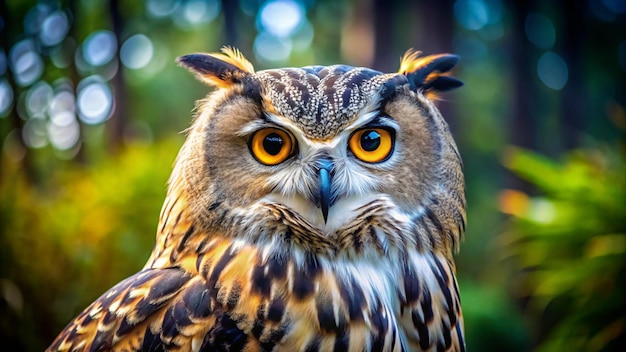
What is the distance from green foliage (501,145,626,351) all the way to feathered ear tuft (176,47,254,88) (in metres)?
2.64

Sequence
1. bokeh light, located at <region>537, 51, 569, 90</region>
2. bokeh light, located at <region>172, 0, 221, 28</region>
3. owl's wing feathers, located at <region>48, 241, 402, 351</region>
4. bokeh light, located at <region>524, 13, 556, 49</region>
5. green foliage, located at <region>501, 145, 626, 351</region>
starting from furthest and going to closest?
bokeh light, located at <region>537, 51, 569, 90</region>, bokeh light, located at <region>524, 13, 556, 49</region>, bokeh light, located at <region>172, 0, 221, 28</region>, green foliage, located at <region>501, 145, 626, 351</region>, owl's wing feathers, located at <region>48, 241, 402, 351</region>

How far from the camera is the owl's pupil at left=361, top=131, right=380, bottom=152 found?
126 centimetres

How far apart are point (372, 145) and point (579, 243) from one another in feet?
8.91

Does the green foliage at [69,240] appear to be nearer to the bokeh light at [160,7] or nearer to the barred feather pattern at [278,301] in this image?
the barred feather pattern at [278,301]

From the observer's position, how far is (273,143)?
1238mm

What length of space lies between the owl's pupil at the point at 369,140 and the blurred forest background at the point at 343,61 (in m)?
2.44

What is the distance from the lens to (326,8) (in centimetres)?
882

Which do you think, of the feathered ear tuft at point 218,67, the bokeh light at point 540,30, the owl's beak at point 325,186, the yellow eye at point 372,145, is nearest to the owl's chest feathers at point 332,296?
the owl's beak at point 325,186

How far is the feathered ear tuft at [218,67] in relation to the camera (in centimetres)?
133

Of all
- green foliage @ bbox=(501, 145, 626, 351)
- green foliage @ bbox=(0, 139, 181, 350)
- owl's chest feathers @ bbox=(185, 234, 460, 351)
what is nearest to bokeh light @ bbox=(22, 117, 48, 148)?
green foliage @ bbox=(0, 139, 181, 350)

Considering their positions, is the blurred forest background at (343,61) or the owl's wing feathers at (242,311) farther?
the blurred forest background at (343,61)

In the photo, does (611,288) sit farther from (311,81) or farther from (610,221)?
(311,81)

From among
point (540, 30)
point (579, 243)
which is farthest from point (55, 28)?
point (540, 30)

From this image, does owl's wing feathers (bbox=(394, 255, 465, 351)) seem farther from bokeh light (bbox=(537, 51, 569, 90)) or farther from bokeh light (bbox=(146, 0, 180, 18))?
bokeh light (bbox=(537, 51, 569, 90))
